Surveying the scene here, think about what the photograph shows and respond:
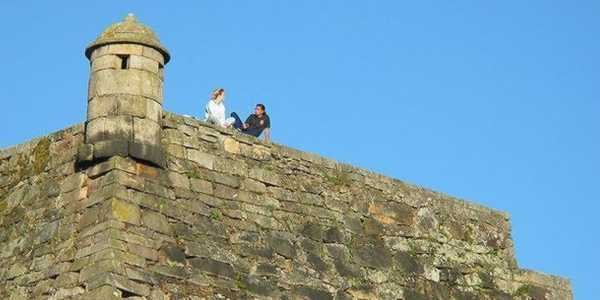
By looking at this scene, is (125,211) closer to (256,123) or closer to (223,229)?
(223,229)

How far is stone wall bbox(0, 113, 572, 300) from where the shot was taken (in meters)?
19.6

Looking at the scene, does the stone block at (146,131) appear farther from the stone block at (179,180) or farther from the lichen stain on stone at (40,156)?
the lichen stain on stone at (40,156)

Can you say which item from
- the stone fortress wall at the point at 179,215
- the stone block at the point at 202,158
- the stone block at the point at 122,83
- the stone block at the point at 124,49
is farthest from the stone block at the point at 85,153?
the stone block at the point at 202,158

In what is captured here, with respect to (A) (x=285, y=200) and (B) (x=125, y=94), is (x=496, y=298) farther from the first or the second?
(B) (x=125, y=94)

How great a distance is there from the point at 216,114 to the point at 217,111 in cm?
6

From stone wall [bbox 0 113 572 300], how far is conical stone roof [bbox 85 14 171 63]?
1029 mm

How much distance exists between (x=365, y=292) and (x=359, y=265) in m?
0.41

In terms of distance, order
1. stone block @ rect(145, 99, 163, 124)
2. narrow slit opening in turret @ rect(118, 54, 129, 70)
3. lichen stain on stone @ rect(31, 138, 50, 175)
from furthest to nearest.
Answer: lichen stain on stone @ rect(31, 138, 50, 175)
narrow slit opening in turret @ rect(118, 54, 129, 70)
stone block @ rect(145, 99, 163, 124)

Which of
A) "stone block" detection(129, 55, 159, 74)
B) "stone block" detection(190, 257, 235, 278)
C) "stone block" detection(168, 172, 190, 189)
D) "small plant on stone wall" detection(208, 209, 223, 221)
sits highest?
"stone block" detection(129, 55, 159, 74)

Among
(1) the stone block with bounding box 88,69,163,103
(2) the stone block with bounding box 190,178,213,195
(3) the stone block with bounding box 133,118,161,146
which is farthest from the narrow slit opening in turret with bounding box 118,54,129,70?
(2) the stone block with bounding box 190,178,213,195

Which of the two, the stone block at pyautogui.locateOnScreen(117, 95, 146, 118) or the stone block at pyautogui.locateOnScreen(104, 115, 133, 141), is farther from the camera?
the stone block at pyautogui.locateOnScreen(117, 95, 146, 118)

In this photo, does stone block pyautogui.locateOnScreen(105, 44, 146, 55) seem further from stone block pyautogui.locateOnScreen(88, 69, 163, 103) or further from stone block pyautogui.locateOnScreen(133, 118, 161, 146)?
stone block pyautogui.locateOnScreen(133, 118, 161, 146)

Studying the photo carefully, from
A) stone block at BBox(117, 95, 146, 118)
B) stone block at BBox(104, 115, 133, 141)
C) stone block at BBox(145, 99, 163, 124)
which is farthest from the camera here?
stone block at BBox(145, 99, 163, 124)

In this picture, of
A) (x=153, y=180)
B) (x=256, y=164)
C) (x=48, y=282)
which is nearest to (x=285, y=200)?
(x=256, y=164)
